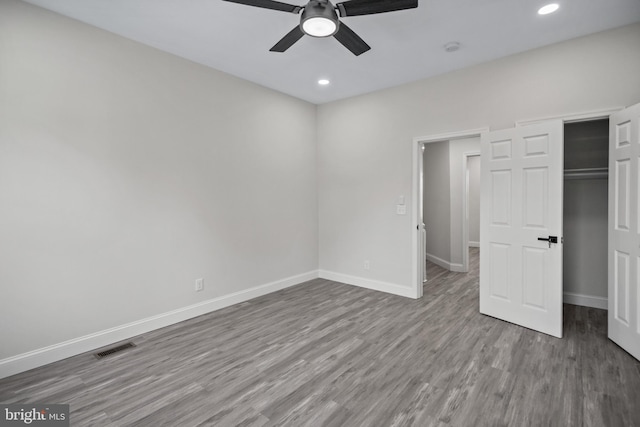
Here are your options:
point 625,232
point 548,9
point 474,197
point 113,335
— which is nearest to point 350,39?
point 548,9

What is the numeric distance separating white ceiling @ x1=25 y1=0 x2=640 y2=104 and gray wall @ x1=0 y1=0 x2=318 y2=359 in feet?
1.03

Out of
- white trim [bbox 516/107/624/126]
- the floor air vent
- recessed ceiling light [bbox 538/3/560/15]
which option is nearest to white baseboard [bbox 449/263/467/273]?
white trim [bbox 516/107/624/126]

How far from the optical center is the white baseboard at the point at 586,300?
389cm

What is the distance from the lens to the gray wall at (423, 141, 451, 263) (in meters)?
6.08

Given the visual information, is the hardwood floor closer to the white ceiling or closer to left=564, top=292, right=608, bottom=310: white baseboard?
left=564, top=292, right=608, bottom=310: white baseboard

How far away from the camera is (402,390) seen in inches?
90.1

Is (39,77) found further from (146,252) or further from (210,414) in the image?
(210,414)

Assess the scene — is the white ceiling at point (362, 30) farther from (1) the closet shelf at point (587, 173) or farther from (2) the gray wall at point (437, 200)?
(2) the gray wall at point (437, 200)

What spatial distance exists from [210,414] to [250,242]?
252 cm

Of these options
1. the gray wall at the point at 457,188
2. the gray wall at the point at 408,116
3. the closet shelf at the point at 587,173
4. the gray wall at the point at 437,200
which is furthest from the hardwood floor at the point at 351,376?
the gray wall at the point at 437,200

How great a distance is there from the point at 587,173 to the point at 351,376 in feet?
12.2

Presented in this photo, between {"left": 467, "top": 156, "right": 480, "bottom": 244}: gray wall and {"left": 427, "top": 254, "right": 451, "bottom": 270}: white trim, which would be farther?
→ {"left": 467, "top": 156, "right": 480, "bottom": 244}: gray wall

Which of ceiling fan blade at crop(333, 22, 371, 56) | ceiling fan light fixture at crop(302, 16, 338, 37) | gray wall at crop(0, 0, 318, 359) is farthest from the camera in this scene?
gray wall at crop(0, 0, 318, 359)

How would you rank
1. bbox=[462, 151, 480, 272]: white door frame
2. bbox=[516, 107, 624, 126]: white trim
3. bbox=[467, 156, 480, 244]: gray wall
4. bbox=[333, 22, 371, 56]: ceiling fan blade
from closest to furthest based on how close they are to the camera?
1. bbox=[333, 22, 371, 56]: ceiling fan blade
2. bbox=[516, 107, 624, 126]: white trim
3. bbox=[462, 151, 480, 272]: white door frame
4. bbox=[467, 156, 480, 244]: gray wall
